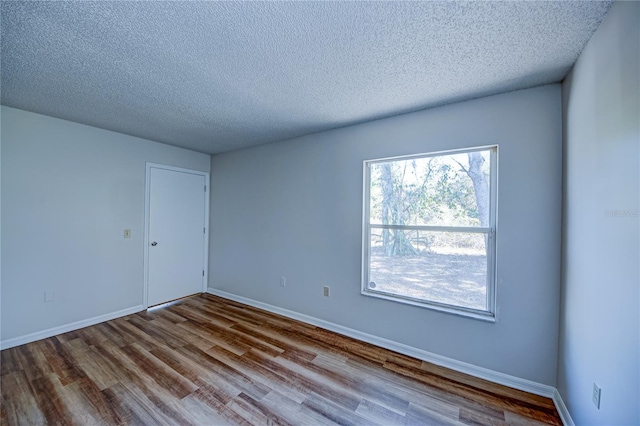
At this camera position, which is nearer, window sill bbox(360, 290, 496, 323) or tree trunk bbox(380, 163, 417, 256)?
window sill bbox(360, 290, 496, 323)

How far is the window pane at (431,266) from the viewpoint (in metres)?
2.12

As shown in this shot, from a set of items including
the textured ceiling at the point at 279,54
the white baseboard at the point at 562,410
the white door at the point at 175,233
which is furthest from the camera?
the white door at the point at 175,233

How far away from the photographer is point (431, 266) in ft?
7.61

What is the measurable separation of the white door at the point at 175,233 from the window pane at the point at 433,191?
295 cm

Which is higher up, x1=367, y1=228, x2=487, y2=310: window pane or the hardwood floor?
x1=367, y1=228, x2=487, y2=310: window pane

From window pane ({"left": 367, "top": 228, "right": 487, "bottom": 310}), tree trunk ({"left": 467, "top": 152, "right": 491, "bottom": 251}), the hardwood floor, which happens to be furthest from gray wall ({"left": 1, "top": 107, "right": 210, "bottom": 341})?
tree trunk ({"left": 467, "top": 152, "right": 491, "bottom": 251})

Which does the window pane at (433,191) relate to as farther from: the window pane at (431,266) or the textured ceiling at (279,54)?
the textured ceiling at (279,54)

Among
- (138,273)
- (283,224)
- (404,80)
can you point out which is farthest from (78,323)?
(404,80)

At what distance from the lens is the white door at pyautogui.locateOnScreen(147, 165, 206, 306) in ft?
11.5

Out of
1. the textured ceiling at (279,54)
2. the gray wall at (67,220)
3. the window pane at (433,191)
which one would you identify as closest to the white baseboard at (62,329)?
the gray wall at (67,220)

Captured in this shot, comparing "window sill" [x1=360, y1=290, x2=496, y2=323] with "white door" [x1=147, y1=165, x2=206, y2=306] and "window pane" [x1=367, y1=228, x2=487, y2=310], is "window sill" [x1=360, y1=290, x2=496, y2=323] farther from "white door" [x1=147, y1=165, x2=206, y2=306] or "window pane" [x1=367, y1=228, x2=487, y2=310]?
"white door" [x1=147, y1=165, x2=206, y2=306]

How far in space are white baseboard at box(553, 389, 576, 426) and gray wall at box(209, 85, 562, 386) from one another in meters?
0.10

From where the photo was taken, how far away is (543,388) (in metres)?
1.83

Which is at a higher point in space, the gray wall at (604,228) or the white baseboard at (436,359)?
the gray wall at (604,228)
